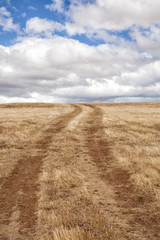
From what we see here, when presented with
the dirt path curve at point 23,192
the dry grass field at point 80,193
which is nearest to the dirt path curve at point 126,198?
the dry grass field at point 80,193

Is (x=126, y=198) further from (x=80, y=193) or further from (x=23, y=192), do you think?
(x=23, y=192)

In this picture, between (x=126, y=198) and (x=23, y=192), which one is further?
(x=23, y=192)

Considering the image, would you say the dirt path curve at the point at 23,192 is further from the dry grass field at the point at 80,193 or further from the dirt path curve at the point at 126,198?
the dirt path curve at the point at 126,198

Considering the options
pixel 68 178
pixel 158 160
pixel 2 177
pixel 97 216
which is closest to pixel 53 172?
pixel 68 178

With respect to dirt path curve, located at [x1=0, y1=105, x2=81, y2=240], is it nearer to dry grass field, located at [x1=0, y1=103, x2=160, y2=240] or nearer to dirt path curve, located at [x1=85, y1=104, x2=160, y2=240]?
dry grass field, located at [x1=0, y1=103, x2=160, y2=240]

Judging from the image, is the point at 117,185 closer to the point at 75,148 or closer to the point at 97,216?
the point at 97,216

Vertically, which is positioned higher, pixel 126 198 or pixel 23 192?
pixel 23 192

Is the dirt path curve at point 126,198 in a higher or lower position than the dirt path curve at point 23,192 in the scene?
lower

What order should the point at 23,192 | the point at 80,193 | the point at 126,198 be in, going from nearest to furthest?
the point at 126,198, the point at 80,193, the point at 23,192

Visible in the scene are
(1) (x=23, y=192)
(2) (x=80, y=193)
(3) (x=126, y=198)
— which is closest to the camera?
(3) (x=126, y=198)

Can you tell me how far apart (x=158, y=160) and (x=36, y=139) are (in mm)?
9978

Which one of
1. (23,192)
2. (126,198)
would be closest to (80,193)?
(126,198)

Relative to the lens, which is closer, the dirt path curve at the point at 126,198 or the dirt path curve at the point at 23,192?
the dirt path curve at the point at 126,198

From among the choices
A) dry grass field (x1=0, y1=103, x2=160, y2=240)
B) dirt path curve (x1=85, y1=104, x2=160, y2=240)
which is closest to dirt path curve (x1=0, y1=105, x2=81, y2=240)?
dry grass field (x1=0, y1=103, x2=160, y2=240)
